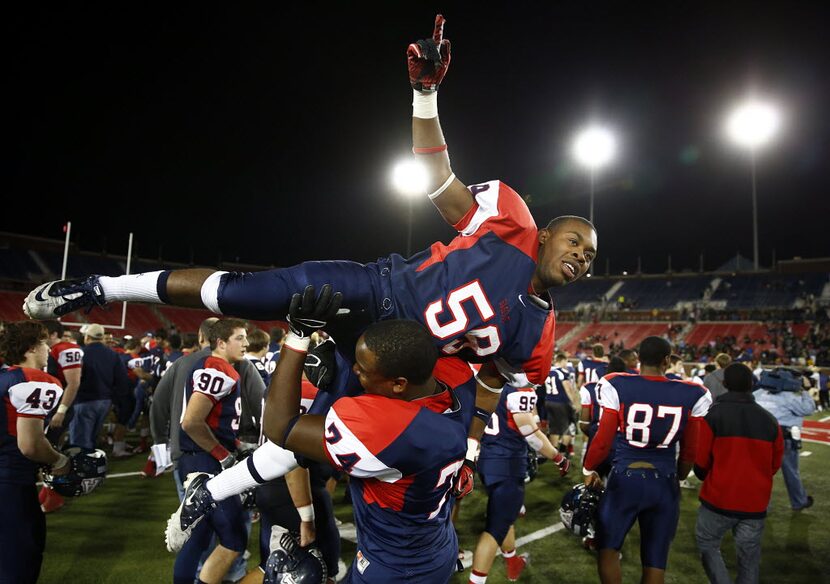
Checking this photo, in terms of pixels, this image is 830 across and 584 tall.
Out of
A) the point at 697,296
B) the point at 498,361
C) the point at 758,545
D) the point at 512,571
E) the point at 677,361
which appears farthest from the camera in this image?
the point at 697,296

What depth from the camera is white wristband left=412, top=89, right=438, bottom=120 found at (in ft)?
9.23

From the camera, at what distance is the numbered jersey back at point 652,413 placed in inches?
174

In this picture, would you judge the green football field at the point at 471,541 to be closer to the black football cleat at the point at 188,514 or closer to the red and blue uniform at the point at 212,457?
the red and blue uniform at the point at 212,457

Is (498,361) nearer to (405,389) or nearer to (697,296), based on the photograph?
(405,389)

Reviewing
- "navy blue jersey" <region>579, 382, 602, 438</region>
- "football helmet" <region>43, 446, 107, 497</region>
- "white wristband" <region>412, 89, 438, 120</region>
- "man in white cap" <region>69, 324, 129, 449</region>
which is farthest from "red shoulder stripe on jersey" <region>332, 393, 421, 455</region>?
"man in white cap" <region>69, 324, 129, 449</region>

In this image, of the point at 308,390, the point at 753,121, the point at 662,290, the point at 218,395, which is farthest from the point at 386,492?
the point at 662,290

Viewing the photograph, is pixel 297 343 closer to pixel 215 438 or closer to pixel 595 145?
pixel 215 438

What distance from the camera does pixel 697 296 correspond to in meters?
44.2

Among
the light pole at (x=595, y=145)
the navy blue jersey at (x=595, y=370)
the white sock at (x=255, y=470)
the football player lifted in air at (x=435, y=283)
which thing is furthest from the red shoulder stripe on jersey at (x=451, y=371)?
the light pole at (x=595, y=145)

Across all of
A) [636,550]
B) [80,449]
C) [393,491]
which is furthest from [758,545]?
[80,449]

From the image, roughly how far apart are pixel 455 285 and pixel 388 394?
2.32ft

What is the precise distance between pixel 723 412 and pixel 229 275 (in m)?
4.42

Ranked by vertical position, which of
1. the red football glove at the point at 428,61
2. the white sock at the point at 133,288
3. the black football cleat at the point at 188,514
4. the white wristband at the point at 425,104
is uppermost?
the red football glove at the point at 428,61

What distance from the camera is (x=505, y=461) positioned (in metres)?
5.37
